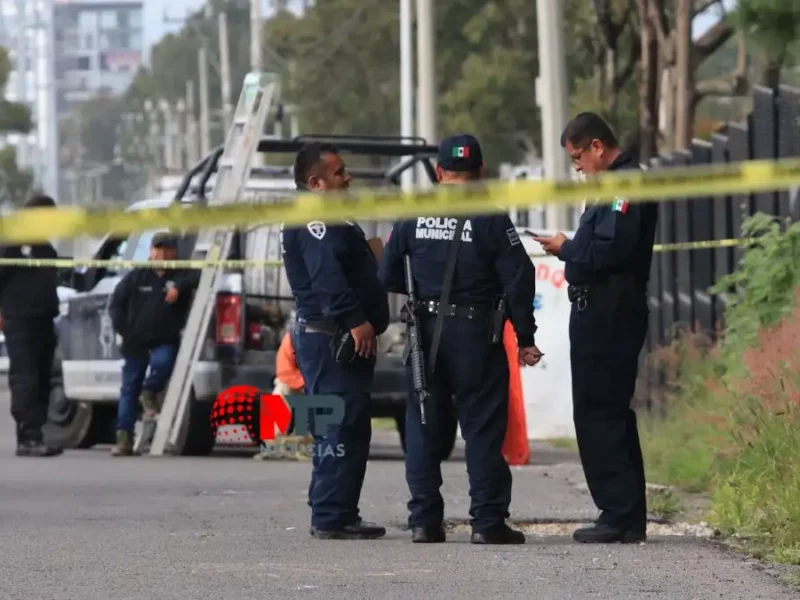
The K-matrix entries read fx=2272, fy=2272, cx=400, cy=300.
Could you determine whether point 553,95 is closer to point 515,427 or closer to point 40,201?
point 40,201

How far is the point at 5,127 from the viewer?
306 feet

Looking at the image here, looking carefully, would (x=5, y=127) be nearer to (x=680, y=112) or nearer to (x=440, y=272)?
(x=680, y=112)

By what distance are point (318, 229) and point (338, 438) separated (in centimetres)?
89

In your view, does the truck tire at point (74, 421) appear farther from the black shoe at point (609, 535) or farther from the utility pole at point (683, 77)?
the utility pole at point (683, 77)

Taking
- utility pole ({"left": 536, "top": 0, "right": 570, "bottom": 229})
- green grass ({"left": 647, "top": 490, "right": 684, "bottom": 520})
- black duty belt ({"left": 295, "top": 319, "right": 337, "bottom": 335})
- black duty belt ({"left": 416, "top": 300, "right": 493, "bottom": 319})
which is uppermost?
utility pole ({"left": 536, "top": 0, "right": 570, "bottom": 229})

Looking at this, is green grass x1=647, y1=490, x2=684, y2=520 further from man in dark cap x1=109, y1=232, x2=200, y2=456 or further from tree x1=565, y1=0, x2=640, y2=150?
tree x1=565, y1=0, x2=640, y2=150

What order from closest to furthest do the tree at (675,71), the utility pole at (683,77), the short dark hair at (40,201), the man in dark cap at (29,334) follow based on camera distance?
1. the short dark hair at (40,201)
2. the man in dark cap at (29,334)
3. the utility pole at (683,77)
4. the tree at (675,71)

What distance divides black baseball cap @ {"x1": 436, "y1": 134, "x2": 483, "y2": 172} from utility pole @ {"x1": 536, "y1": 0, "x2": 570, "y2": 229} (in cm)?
1153

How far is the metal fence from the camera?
13531 millimetres

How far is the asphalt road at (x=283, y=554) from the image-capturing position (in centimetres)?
770

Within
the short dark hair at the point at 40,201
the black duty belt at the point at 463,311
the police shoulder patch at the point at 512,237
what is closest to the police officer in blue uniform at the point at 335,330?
the black duty belt at the point at 463,311

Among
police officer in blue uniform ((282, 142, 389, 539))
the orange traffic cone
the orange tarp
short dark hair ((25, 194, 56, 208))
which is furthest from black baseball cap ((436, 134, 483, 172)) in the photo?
short dark hair ((25, 194, 56, 208))

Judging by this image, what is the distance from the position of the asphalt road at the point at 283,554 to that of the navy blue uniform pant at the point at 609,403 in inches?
9.9

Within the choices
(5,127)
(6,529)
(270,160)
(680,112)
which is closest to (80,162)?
(5,127)
